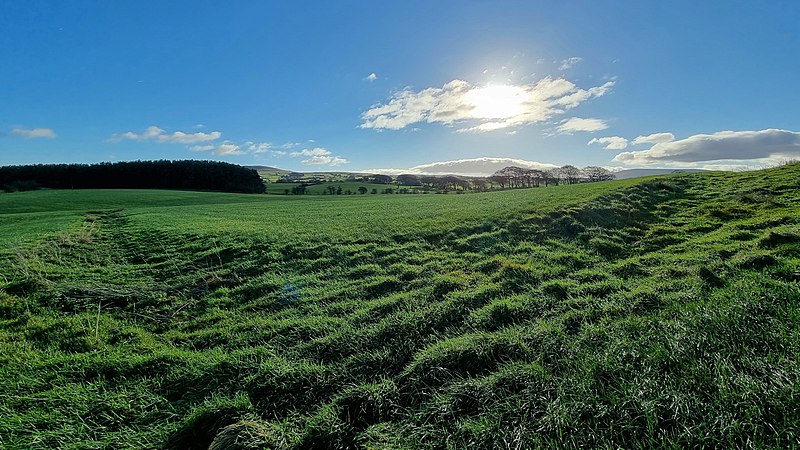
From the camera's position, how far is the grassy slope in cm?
344

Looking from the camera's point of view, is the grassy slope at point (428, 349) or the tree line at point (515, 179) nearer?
the grassy slope at point (428, 349)

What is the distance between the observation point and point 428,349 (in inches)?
205

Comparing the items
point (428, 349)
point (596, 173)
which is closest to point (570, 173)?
point (596, 173)

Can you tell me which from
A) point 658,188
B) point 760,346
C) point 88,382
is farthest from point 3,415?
point 658,188

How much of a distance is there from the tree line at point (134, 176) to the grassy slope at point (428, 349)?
94.6m

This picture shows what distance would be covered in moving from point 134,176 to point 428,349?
11295 cm

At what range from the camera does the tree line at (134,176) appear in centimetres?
8488

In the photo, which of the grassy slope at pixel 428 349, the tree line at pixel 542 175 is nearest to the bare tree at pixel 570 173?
the tree line at pixel 542 175

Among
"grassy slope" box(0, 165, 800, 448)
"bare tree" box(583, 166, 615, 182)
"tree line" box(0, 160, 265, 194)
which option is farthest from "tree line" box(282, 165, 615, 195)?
"grassy slope" box(0, 165, 800, 448)

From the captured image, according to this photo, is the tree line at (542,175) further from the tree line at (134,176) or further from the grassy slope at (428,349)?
the grassy slope at (428,349)

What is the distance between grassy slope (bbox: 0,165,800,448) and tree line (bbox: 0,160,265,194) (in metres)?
94.6

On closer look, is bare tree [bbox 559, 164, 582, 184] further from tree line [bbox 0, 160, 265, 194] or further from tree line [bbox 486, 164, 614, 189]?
tree line [bbox 0, 160, 265, 194]

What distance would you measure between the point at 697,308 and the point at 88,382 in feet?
30.1

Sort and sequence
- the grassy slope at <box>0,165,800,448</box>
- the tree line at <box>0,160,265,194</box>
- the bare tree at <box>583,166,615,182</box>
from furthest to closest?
1. the bare tree at <box>583,166,615,182</box>
2. the tree line at <box>0,160,265,194</box>
3. the grassy slope at <box>0,165,800,448</box>
